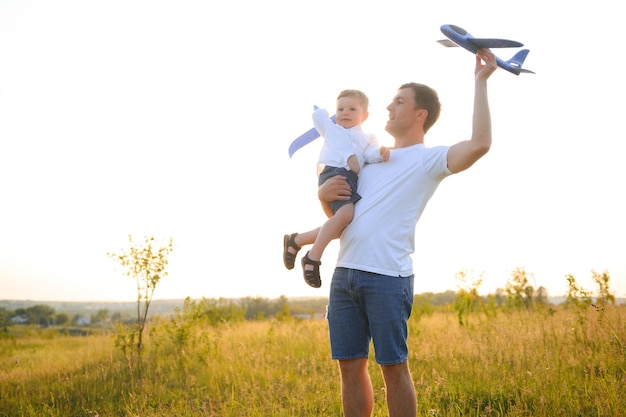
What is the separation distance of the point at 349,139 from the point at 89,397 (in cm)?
419

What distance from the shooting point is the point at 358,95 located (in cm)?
328

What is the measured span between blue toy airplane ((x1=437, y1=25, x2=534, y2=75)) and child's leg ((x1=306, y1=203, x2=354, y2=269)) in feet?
3.47

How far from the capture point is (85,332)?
11547mm

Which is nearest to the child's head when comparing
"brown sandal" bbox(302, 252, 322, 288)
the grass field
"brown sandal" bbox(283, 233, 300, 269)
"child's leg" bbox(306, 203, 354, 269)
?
"child's leg" bbox(306, 203, 354, 269)

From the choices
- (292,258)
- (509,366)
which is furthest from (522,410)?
(292,258)

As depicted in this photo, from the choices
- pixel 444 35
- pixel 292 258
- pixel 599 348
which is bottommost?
pixel 599 348

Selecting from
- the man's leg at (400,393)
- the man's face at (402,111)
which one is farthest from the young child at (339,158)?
the man's leg at (400,393)

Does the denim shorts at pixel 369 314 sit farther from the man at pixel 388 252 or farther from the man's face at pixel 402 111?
the man's face at pixel 402 111

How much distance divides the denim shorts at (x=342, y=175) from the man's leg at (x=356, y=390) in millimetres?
849

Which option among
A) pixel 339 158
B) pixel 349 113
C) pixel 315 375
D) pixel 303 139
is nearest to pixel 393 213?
pixel 339 158

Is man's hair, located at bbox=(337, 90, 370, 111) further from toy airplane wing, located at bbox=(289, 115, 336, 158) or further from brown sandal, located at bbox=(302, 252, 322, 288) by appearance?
brown sandal, located at bbox=(302, 252, 322, 288)

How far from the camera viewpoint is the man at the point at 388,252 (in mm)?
2568

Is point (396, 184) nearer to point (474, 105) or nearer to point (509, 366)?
point (474, 105)

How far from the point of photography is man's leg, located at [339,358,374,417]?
2740 millimetres
